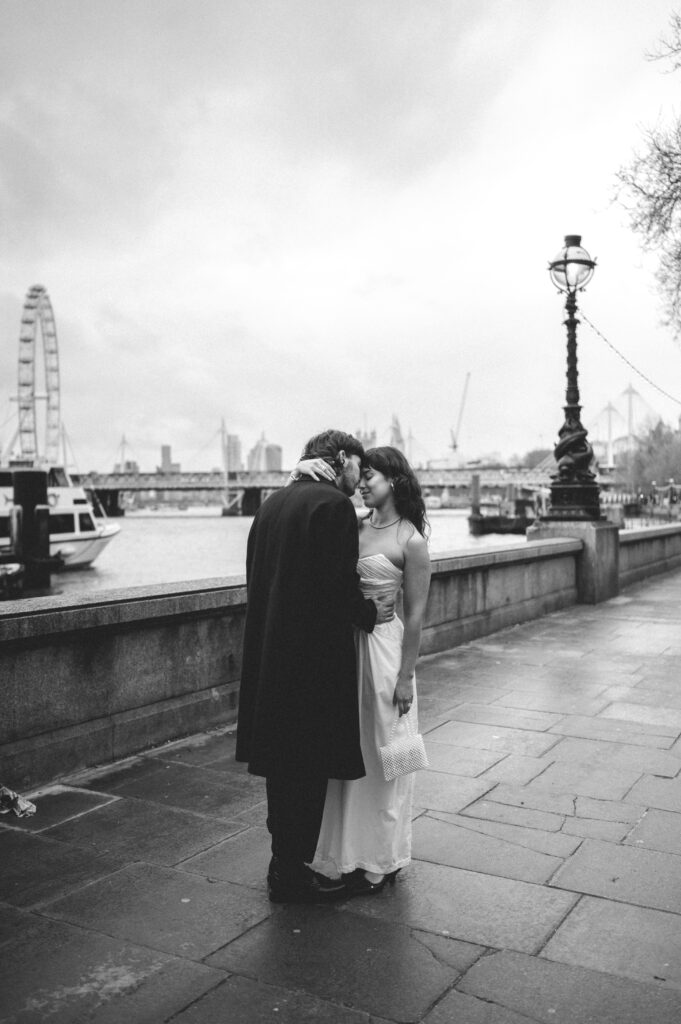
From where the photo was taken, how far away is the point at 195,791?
459 cm

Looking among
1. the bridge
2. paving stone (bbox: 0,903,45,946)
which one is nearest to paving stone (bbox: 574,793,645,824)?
paving stone (bbox: 0,903,45,946)

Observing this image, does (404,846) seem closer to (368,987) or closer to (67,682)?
(368,987)

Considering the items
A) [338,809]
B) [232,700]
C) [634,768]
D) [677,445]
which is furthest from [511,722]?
[677,445]

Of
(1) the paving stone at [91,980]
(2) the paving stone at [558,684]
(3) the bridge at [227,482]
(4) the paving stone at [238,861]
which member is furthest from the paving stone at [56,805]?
(3) the bridge at [227,482]

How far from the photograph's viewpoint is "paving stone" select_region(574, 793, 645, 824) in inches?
165

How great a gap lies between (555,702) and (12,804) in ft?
12.9

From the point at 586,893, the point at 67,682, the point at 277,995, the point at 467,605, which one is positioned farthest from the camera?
the point at 467,605

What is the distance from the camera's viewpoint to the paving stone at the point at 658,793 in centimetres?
438

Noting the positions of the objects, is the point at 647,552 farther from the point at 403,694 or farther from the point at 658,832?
the point at 403,694

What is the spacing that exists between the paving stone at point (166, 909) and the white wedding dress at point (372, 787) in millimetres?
354

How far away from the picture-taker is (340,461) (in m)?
3.40

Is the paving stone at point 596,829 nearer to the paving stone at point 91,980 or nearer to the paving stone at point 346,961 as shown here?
the paving stone at point 346,961

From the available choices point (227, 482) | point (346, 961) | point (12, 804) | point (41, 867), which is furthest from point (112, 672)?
point (227, 482)

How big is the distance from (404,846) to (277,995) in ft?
3.06
